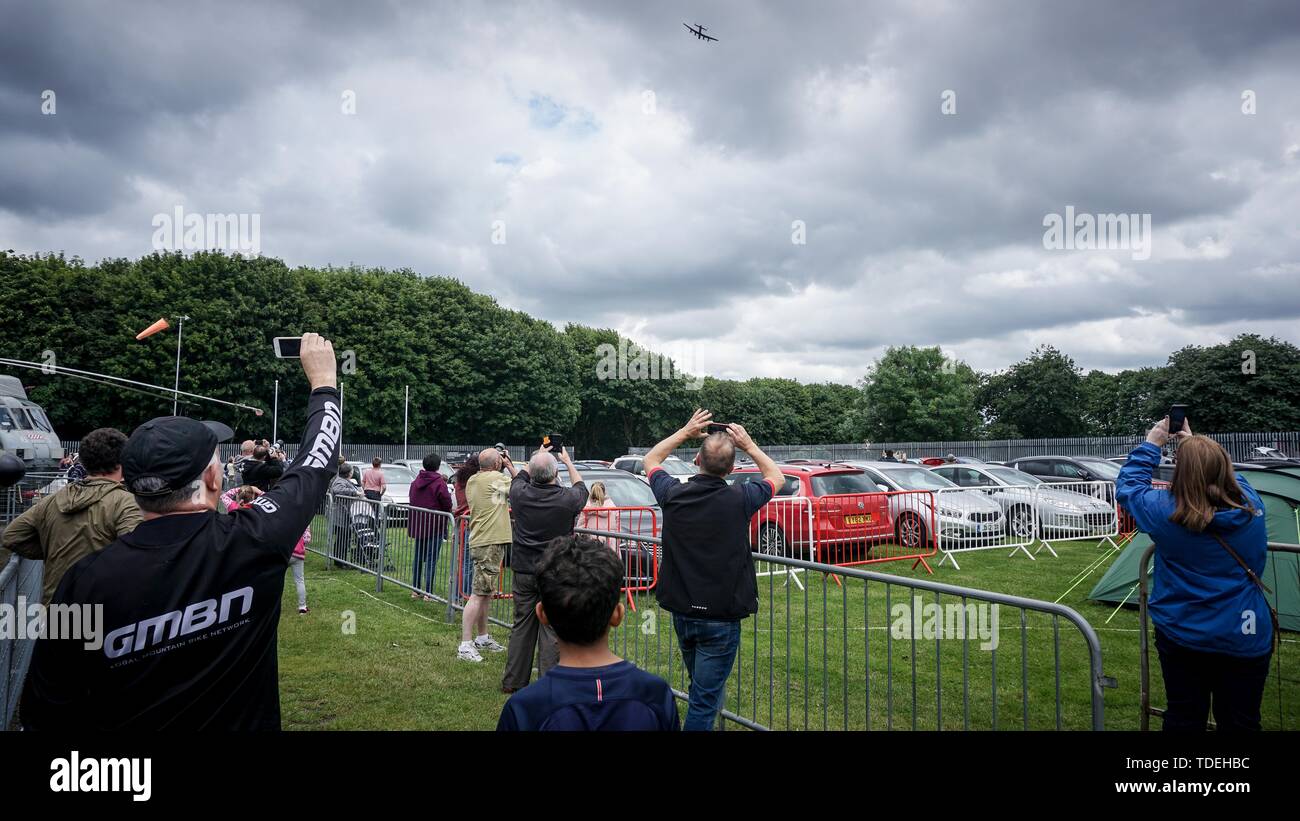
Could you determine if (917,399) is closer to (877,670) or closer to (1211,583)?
(877,670)

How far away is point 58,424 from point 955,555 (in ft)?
153

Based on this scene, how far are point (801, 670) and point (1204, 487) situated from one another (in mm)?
3760

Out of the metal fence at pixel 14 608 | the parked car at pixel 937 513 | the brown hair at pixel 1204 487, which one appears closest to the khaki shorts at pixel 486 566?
the metal fence at pixel 14 608

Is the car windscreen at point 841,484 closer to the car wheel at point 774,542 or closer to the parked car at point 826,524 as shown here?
the parked car at point 826,524

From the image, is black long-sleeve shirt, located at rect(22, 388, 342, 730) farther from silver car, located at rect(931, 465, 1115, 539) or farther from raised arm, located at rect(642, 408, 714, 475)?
silver car, located at rect(931, 465, 1115, 539)

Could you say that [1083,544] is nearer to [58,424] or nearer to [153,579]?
[153,579]

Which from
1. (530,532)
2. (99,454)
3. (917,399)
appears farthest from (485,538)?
(917,399)

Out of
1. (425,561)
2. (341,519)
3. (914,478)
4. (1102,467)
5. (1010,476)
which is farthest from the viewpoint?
(1102,467)

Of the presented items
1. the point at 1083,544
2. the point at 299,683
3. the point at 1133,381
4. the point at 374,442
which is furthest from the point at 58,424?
the point at 1133,381

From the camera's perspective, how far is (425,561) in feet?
32.5

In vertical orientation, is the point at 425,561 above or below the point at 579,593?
below

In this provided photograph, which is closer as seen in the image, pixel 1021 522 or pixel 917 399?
pixel 1021 522

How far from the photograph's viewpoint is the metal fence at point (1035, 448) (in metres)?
34.8
